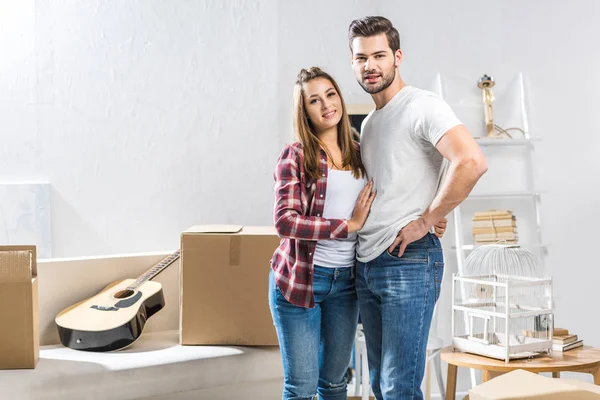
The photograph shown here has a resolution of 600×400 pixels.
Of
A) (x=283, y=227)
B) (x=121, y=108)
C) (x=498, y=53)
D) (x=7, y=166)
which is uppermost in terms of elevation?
(x=498, y=53)

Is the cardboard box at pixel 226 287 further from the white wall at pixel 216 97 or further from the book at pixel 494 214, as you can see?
the book at pixel 494 214

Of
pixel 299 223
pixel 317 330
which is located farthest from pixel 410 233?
pixel 317 330

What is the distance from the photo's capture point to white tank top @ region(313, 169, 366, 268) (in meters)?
1.95

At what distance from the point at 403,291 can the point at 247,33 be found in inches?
88.0

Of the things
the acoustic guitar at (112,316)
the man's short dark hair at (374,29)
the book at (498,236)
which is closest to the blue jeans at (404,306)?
the man's short dark hair at (374,29)

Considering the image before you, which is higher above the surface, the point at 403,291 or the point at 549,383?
the point at 403,291

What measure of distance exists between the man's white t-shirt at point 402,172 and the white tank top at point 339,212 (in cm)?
5

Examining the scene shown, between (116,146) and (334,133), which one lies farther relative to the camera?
(116,146)

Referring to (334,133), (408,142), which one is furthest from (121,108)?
(408,142)

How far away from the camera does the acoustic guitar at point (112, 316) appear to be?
9.09 feet

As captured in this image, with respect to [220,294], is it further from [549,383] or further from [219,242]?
[549,383]

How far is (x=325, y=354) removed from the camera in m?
2.05

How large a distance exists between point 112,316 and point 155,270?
352 mm

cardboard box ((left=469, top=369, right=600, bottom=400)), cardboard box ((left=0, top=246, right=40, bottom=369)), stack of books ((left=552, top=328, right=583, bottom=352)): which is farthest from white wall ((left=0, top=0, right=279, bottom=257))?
cardboard box ((left=469, top=369, right=600, bottom=400))
